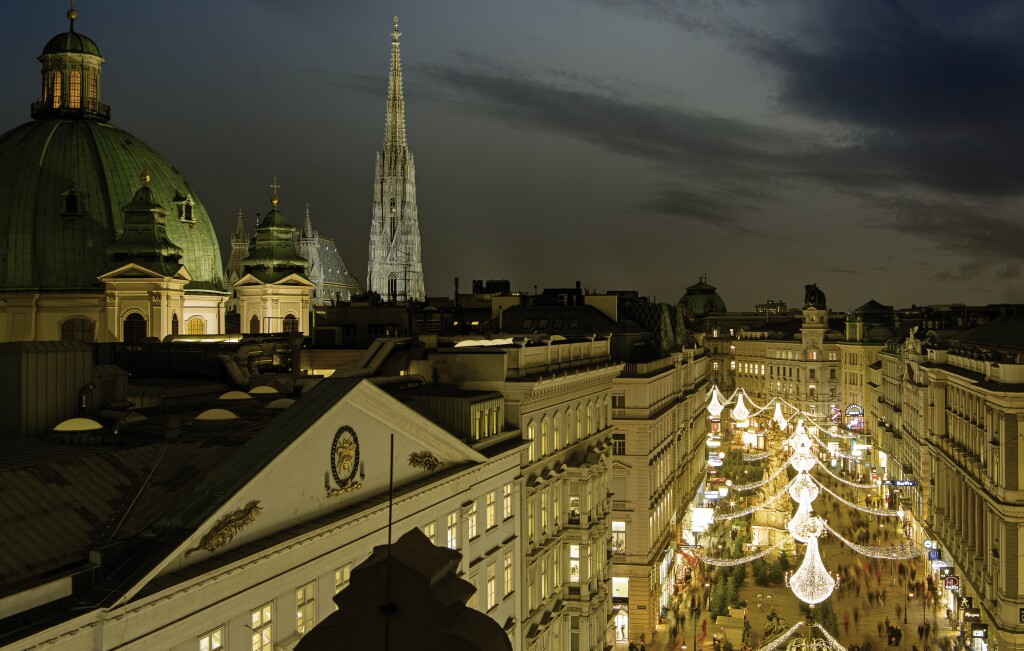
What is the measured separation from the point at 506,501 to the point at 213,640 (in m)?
17.7

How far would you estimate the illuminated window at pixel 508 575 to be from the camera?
3350cm

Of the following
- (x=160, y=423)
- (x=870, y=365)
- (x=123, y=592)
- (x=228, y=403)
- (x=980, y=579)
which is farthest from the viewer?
(x=870, y=365)

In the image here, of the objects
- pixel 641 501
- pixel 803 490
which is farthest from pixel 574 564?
pixel 803 490

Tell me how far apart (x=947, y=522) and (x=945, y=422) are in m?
6.92

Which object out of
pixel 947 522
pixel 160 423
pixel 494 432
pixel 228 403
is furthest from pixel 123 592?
pixel 947 522

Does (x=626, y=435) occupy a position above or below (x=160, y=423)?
below

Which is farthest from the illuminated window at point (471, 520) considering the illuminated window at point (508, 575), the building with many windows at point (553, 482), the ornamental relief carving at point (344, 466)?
the ornamental relief carving at point (344, 466)

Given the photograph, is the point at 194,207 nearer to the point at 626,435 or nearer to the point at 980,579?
the point at 626,435

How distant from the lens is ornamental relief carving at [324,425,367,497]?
21.5 m

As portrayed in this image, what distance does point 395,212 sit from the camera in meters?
193

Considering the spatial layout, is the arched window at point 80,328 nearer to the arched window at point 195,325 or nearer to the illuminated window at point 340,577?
the arched window at point 195,325

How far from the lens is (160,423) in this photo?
24.1 meters

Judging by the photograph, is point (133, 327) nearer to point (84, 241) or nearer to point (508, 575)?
point (84, 241)

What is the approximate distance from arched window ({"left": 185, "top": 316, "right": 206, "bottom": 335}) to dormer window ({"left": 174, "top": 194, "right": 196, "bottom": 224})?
6234mm
